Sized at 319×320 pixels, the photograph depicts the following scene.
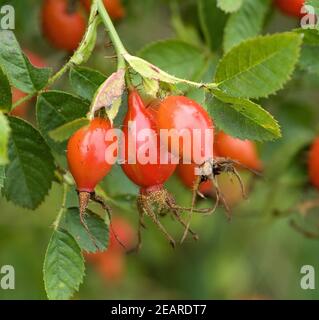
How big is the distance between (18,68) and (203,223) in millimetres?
3093

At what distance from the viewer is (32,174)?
7.93 ft

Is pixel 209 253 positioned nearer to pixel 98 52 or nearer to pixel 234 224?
pixel 234 224

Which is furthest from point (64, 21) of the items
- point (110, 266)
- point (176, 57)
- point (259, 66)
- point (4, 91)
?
point (110, 266)

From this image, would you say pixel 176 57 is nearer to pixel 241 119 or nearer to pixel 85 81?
pixel 85 81

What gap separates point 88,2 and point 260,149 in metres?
1.06

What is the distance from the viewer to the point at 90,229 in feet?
7.70

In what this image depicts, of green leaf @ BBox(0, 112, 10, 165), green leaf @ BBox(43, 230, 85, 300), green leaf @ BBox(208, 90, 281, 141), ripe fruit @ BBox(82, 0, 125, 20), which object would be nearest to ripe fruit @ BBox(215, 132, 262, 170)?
ripe fruit @ BBox(82, 0, 125, 20)

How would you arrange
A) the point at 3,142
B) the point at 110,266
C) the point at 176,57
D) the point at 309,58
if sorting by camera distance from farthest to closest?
the point at 110,266 < the point at 176,57 < the point at 309,58 < the point at 3,142

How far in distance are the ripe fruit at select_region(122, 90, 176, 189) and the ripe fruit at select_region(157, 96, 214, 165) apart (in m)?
0.04

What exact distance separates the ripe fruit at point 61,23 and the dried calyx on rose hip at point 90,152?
143cm

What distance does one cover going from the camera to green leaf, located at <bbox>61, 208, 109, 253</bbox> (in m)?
2.33

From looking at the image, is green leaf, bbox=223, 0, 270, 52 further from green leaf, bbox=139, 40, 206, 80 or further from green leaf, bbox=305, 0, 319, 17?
green leaf, bbox=305, 0, 319, 17

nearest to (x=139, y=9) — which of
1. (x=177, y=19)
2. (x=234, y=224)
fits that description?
(x=177, y=19)

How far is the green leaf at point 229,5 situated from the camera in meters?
2.60
